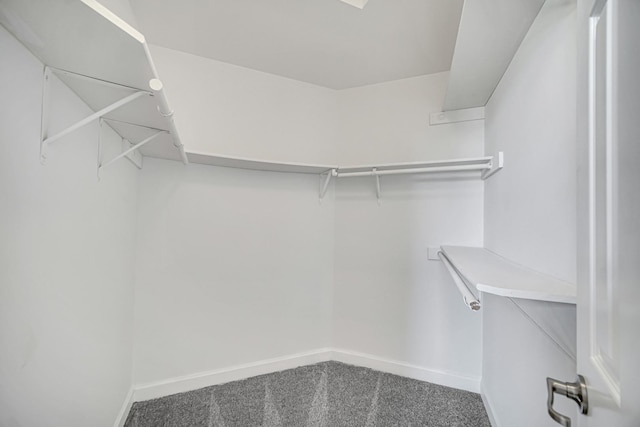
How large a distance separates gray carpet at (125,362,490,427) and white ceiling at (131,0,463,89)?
92.7 inches

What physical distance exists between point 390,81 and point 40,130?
7.20ft

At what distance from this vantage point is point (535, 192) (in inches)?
45.3

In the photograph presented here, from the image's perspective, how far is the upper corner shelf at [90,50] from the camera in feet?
2.04

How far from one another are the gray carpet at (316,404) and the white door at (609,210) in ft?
4.94

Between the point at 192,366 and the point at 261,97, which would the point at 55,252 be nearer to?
the point at 192,366

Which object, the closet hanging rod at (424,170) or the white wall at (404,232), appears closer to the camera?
the closet hanging rod at (424,170)

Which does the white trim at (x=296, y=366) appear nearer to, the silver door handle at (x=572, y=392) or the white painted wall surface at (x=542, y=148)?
the white painted wall surface at (x=542, y=148)

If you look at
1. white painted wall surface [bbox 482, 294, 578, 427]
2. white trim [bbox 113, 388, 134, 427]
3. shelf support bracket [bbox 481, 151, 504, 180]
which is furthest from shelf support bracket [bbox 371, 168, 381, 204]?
white trim [bbox 113, 388, 134, 427]

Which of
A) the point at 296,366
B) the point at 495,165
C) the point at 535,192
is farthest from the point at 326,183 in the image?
the point at 296,366

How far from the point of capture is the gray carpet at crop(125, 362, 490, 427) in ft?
5.49

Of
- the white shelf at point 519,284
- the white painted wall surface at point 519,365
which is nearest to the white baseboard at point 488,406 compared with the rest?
the white painted wall surface at point 519,365

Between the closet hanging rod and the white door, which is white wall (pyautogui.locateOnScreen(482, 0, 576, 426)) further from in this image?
the white door

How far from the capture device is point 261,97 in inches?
87.0

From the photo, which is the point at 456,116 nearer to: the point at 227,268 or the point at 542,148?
the point at 542,148
